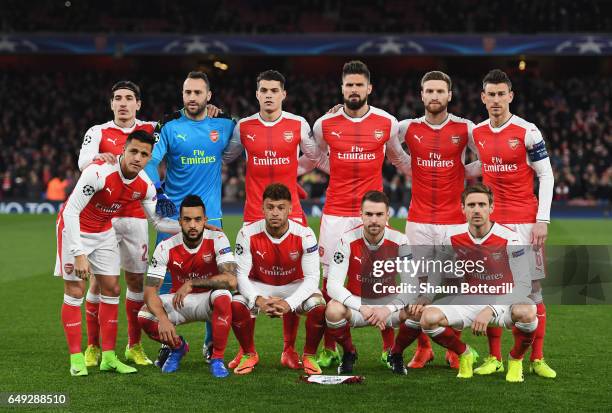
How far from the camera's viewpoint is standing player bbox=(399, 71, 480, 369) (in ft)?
23.8

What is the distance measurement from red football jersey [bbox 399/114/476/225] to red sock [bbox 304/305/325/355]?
3.80ft

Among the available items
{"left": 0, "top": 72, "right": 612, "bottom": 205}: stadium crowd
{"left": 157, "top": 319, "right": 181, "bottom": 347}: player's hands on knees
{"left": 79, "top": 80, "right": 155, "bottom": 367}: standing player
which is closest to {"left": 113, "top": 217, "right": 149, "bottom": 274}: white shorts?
{"left": 79, "top": 80, "right": 155, "bottom": 367}: standing player

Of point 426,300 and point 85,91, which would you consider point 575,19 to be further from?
point 426,300

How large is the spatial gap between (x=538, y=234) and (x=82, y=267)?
3381 mm

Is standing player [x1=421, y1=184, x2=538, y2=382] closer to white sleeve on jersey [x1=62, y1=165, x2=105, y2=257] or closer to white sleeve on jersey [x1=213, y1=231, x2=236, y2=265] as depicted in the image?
white sleeve on jersey [x1=213, y1=231, x2=236, y2=265]

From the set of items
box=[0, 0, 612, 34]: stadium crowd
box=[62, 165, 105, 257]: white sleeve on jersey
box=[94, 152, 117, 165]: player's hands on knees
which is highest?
box=[0, 0, 612, 34]: stadium crowd

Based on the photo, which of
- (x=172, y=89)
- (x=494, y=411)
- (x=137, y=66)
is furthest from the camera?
(x=137, y=66)

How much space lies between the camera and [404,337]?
268 inches

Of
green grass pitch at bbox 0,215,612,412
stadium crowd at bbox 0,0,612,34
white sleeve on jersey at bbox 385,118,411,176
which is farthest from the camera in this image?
stadium crowd at bbox 0,0,612,34

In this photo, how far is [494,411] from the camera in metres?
5.66

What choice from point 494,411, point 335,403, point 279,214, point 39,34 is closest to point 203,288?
point 279,214

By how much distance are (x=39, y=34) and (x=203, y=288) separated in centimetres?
2389

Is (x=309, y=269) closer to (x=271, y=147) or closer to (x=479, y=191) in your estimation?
(x=271, y=147)

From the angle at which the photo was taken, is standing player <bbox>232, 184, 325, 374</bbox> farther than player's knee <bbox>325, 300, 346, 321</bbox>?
Yes
